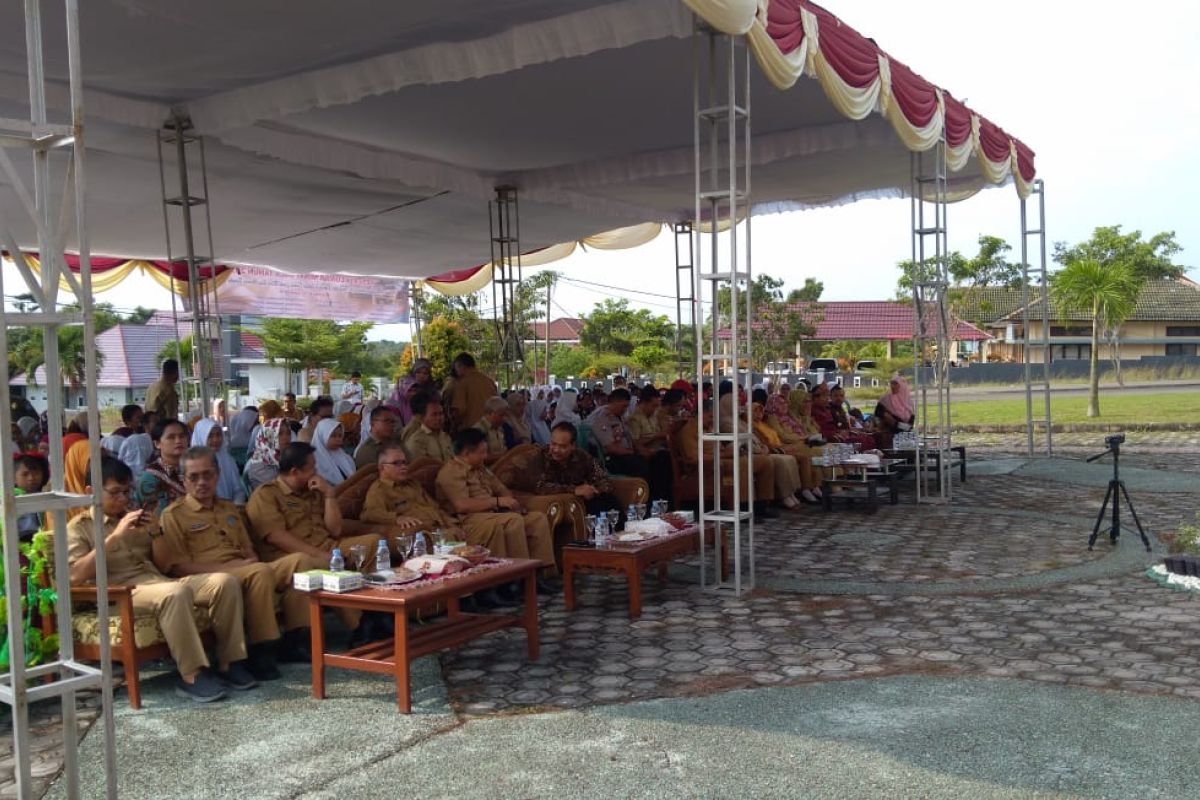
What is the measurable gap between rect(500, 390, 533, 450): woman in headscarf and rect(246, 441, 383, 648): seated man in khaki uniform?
11.4 feet

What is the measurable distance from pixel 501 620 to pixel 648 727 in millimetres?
1082

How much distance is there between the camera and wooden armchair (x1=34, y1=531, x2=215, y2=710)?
429 cm

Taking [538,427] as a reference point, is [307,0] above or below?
above

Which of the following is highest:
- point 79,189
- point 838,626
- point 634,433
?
point 79,189

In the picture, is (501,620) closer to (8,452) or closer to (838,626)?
(838,626)

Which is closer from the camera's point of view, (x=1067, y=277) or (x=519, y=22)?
(x=519, y=22)

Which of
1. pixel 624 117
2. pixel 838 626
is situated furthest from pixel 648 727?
pixel 624 117

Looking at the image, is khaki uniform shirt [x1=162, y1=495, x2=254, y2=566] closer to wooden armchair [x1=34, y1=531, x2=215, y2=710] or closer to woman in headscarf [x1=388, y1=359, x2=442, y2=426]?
wooden armchair [x1=34, y1=531, x2=215, y2=710]

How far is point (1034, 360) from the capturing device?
41125mm

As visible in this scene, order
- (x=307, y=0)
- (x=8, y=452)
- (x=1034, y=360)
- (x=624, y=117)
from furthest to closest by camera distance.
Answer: (x=1034, y=360) < (x=624, y=117) < (x=307, y=0) < (x=8, y=452)

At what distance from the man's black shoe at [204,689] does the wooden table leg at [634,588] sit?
216 cm

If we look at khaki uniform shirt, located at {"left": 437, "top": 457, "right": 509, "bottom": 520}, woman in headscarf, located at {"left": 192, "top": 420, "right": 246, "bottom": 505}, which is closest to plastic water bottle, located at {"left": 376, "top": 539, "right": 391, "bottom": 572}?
khaki uniform shirt, located at {"left": 437, "top": 457, "right": 509, "bottom": 520}

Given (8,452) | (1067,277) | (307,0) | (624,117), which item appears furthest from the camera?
(1067,277)

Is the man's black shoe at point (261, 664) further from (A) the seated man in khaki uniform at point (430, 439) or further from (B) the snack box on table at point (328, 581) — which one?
(A) the seated man in khaki uniform at point (430, 439)
